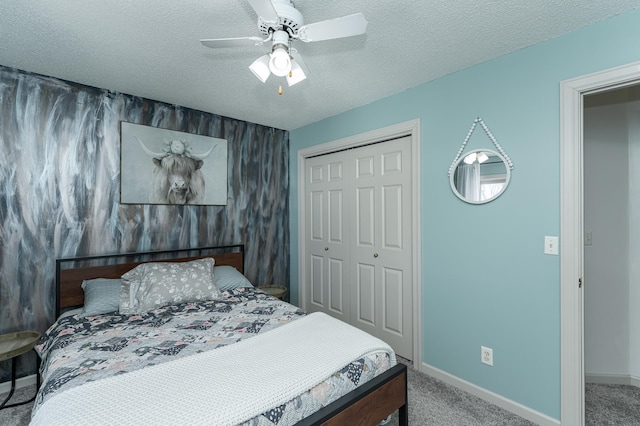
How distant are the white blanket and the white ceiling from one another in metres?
1.84

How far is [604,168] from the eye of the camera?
8.07 ft

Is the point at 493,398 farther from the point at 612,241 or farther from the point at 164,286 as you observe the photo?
the point at 164,286

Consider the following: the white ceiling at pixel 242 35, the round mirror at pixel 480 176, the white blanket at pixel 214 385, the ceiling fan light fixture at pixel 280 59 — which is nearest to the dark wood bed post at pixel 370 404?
the white blanket at pixel 214 385

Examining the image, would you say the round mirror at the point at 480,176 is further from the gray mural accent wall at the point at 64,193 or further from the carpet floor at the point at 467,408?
the gray mural accent wall at the point at 64,193

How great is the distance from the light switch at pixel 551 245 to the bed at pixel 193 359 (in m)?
1.20

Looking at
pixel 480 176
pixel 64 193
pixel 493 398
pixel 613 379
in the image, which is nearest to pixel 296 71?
pixel 480 176

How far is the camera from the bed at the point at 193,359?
45.1 inches

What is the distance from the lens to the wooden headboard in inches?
95.1

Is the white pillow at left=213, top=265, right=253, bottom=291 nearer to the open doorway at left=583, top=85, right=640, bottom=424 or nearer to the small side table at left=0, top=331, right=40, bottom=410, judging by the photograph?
the small side table at left=0, top=331, right=40, bottom=410

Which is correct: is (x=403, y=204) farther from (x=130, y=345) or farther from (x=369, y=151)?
(x=130, y=345)

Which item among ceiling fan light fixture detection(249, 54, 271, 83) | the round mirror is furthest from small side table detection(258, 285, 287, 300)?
ceiling fan light fixture detection(249, 54, 271, 83)

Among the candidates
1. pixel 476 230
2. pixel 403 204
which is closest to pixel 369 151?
pixel 403 204

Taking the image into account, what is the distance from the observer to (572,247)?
6.03 feet

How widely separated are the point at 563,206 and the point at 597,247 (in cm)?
104
